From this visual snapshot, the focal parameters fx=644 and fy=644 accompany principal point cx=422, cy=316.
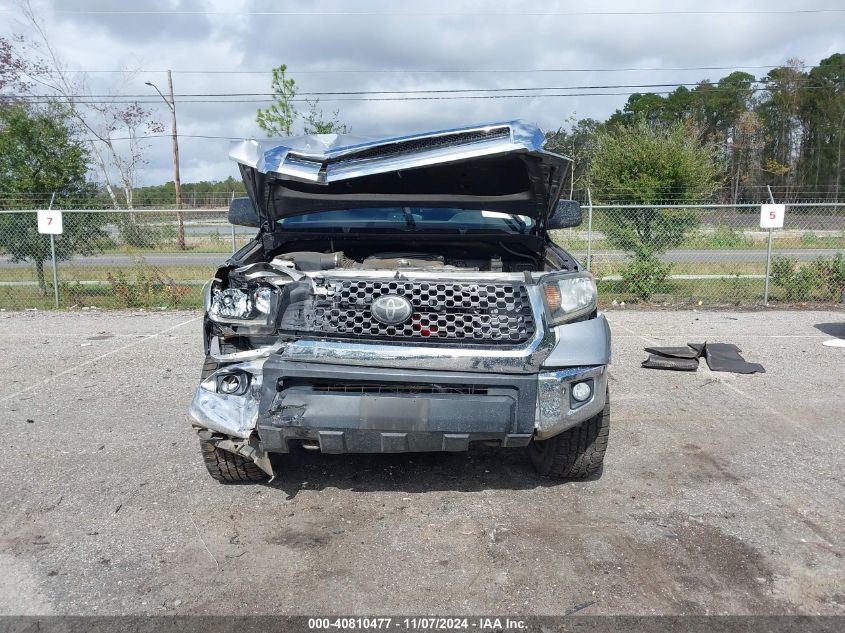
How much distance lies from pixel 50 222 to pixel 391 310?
10.0m

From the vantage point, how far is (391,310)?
3.22 metres

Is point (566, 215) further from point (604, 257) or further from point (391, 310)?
point (604, 257)

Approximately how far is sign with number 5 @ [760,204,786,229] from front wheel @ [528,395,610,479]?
8.44 metres

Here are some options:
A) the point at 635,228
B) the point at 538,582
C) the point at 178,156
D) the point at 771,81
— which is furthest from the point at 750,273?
the point at 771,81

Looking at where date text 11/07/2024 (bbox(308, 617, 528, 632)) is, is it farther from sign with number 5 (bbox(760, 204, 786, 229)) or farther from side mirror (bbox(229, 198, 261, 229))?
sign with number 5 (bbox(760, 204, 786, 229))

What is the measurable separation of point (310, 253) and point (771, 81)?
51556mm

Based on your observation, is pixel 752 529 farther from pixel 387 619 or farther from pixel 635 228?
pixel 635 228

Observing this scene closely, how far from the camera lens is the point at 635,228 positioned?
37.3 feet

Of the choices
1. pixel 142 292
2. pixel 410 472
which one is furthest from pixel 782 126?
pixel 410 472

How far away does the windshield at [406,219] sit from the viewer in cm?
434

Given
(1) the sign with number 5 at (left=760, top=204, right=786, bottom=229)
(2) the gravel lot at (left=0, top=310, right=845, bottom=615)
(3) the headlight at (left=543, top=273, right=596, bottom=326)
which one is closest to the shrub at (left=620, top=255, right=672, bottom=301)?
(1) the sign with number 5 at (left=760, top=204, right=786, bottom=229)

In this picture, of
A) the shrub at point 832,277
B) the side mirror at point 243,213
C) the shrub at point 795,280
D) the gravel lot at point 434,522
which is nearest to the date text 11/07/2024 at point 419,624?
the gravel lot at point 434,522

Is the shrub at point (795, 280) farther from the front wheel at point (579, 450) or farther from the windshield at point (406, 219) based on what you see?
the front wheel at point (579, 450)

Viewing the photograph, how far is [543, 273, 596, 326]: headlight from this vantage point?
3.30 meters
